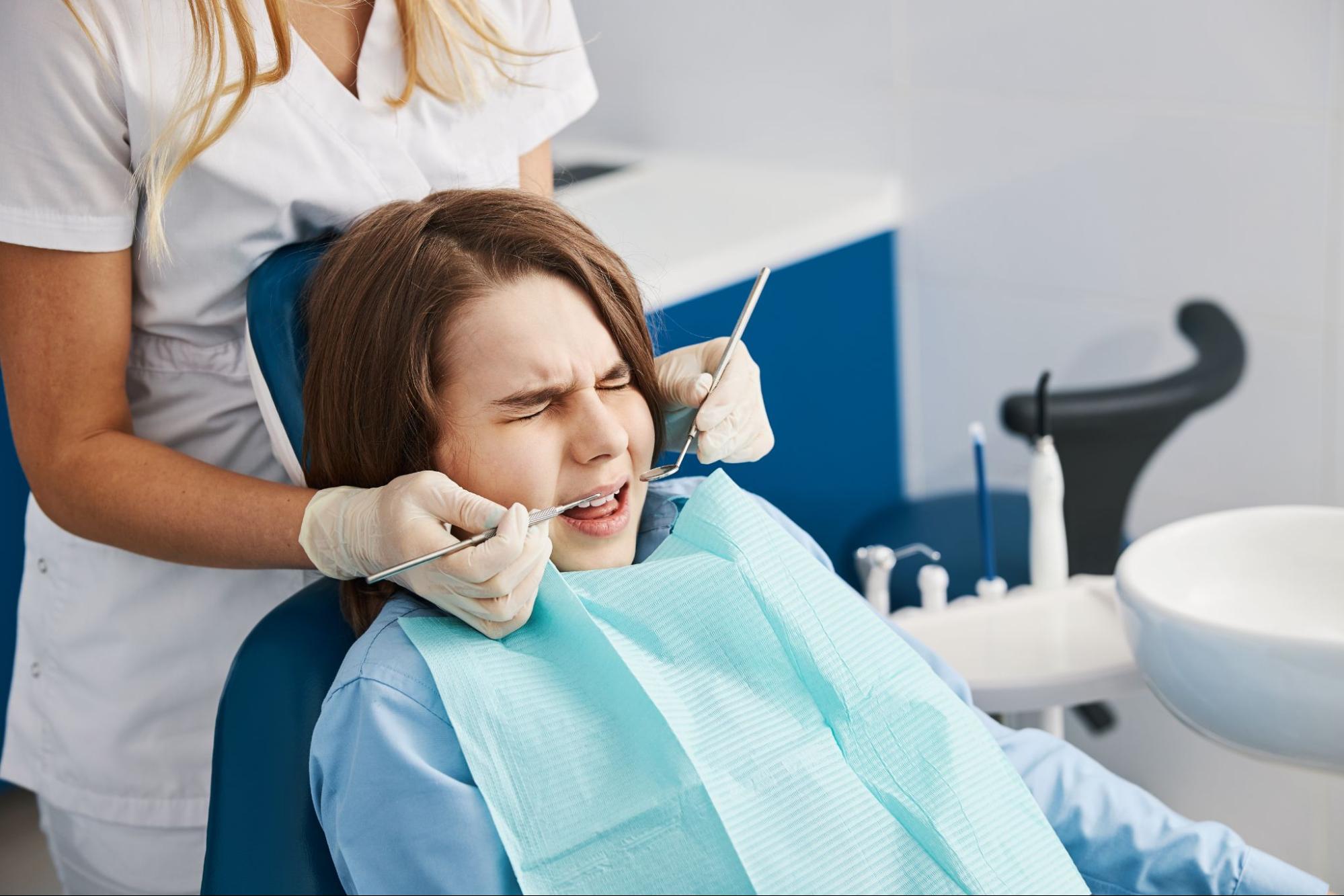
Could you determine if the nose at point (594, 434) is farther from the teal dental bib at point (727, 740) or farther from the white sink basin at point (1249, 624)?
the white sink basin at point (1249, 624)

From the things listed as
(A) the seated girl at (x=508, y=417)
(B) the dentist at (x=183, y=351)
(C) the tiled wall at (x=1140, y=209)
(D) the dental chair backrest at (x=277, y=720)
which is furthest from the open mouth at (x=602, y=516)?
(C) the tiled wall at (x=1140, y=209)

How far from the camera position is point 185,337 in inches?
51.5

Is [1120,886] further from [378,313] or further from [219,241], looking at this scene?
[219,241]

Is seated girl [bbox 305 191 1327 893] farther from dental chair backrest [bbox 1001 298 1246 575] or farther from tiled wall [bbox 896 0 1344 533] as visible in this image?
tiled wall [bbox 896 0 1344 533]

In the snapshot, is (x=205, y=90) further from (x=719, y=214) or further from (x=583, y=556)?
(x=719, y=214)

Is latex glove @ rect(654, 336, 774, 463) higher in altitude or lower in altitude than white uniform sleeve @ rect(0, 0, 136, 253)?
lower

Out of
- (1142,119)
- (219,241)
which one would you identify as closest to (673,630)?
(219,241)

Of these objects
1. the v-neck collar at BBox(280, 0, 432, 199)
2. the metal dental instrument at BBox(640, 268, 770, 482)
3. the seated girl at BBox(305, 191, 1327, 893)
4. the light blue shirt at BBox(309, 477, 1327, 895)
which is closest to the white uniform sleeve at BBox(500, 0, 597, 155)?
the v-neck collar at BBox(280, 0, 432, 199)

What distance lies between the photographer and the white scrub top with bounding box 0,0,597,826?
1.20 metres

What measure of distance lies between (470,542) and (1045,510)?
0.78 meters

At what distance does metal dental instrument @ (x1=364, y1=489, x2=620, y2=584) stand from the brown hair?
0.11 metres

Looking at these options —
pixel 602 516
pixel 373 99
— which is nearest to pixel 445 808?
pixel 602 516

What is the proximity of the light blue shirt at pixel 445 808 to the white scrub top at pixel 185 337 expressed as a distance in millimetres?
318

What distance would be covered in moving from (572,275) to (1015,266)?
4.17 feet
